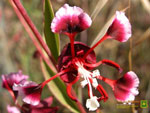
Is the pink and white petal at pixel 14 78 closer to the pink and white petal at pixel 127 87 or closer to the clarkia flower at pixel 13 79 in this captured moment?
the clarkia flower at pixel 13 79

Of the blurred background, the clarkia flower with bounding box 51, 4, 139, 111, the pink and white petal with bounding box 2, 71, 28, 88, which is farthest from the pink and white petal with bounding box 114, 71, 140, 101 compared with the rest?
the blurred background

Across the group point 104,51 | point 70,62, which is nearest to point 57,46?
point 70,62

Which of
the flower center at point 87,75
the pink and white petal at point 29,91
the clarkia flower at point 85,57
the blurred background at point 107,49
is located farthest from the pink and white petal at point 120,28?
the blurred background at point 107,49

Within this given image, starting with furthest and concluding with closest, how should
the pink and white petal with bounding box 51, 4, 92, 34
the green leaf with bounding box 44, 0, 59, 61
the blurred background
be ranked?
1. the blurred background
2. the green leaf with bounding box 44, 0, 59, 61
3. the pink and white petal with bounding box 51, 4, 92, 34

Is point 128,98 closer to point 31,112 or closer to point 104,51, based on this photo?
point 31,112

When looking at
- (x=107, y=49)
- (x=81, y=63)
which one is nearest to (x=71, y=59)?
(x=81, y=63)

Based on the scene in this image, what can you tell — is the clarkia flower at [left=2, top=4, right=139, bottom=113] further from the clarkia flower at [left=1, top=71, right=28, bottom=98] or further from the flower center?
the clarkia flower at [left=1, top=71, right=28, bottom=98]

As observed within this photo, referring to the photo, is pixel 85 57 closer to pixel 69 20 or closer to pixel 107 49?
pixel 69 20

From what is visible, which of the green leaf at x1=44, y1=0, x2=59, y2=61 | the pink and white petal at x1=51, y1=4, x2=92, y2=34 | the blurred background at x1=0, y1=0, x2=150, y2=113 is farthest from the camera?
the blurred background at x1=0, y1=0, x2=150, y2=113
